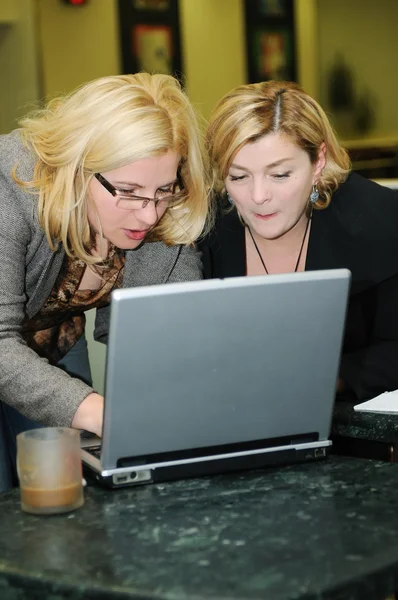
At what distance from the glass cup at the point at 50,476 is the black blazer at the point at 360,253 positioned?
903 millimetres

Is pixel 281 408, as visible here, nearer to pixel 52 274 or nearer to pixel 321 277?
A: pixel 321 277

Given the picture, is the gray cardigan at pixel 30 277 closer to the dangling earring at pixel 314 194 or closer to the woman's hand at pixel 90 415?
the woman's hand at pixel 90 415

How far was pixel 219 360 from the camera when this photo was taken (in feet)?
3.86

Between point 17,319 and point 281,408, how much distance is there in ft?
1.68

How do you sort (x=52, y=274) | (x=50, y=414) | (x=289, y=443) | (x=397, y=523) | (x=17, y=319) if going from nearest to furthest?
1. (x=397, y=523)
2. (x=289, y=443)
3. (x=50, y=414)
4. (x=17, y=319)
5. (x=52, y=274)

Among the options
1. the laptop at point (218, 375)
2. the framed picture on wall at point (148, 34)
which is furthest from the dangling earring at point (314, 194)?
the framed picture on wall at point (148, 34)

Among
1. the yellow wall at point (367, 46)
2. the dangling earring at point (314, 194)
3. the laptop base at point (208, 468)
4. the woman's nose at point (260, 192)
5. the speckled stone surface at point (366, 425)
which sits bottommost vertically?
the speckled stone surface at point (366, 425)

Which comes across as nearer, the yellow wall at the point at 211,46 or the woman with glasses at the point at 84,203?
the woman with glasses at the point at 84,203

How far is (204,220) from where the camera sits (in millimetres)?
1833

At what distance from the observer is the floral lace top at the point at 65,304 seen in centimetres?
182

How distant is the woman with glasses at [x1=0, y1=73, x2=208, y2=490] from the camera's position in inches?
57.0

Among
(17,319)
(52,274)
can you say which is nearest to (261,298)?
(17,319)

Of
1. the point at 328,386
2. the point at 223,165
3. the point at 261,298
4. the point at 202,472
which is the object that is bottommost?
the point at 202,472

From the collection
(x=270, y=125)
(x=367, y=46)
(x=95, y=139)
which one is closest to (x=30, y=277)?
(x=95, y=139)
